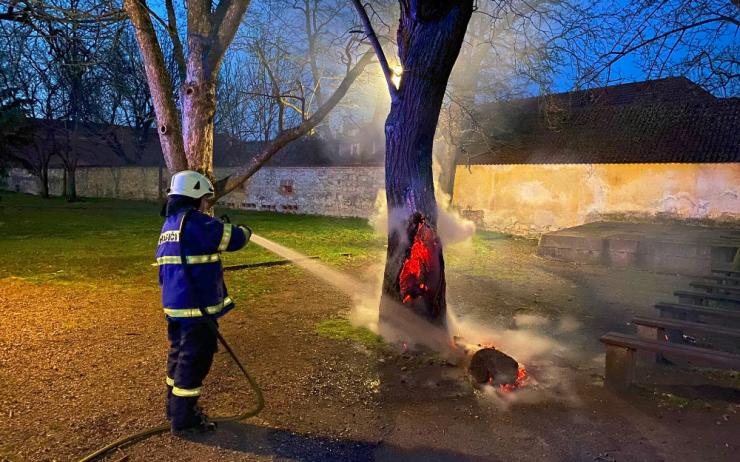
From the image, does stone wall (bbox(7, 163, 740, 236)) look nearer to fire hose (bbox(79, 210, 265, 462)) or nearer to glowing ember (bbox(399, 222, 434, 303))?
glowing ember (bbox(399, 222, 434, 303))

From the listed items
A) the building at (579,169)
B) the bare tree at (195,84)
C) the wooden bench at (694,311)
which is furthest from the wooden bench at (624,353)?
the building at (579,169)

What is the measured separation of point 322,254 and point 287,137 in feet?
12.9

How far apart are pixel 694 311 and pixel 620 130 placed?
1424 cm

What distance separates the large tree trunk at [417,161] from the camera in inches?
209

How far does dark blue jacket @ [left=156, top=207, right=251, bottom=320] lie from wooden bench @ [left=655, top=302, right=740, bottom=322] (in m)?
4.87

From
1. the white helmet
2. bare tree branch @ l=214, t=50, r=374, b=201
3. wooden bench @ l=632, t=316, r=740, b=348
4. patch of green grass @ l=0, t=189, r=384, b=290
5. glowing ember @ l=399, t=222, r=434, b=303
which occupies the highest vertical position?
bare tree branch @ l=214, t=50, r=374, b=201

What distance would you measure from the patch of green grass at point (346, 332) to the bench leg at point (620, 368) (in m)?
2.29

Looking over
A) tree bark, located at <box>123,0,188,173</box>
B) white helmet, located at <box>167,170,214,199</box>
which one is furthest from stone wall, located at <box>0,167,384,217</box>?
white helmet, located at <box>167,170,214,199</box>

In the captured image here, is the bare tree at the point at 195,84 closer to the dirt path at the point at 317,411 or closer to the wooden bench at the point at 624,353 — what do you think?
the dirt path at the point at 317,411

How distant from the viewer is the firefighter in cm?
344

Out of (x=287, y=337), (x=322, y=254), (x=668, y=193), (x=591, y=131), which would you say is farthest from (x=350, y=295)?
(x=591, y=131)

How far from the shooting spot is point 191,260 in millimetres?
3461

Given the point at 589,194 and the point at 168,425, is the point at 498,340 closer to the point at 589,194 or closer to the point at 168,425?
the point at 168,425

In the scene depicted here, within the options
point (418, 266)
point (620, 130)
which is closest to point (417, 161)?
point (418, 266)
